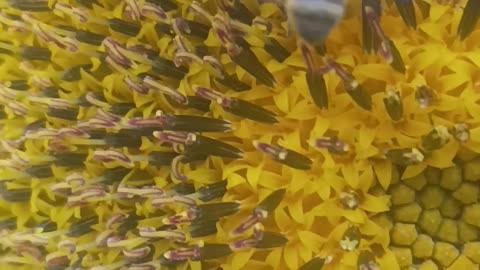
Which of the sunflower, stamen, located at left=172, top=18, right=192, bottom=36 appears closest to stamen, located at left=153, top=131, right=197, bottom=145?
the sunflower

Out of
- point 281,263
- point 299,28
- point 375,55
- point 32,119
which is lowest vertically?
point 281,263

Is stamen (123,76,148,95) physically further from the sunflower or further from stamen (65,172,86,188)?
stamen (65,172,86,188)

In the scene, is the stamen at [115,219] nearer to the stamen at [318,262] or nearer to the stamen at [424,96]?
the stamen at [318,262]

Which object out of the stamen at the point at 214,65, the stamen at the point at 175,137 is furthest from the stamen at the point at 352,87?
the stamen at the point at 175,137

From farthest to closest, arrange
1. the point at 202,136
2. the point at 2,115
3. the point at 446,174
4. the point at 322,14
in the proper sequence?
the point at 2,115 → the point at 202,136 → the point at 446,174 → the point at 322,14

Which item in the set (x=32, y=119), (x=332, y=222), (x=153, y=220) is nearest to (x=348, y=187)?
(x=332, y=222)

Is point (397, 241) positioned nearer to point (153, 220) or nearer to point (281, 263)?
point (281, 263)

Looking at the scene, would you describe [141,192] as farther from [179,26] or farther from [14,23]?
[14,23]

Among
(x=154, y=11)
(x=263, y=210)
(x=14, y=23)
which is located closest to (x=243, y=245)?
(x=263, y=210)
